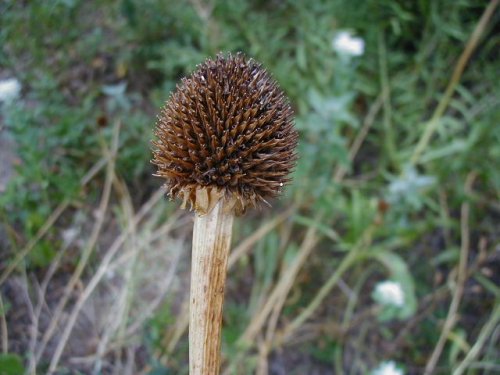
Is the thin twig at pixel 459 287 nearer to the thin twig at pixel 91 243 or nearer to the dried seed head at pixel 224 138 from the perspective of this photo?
the dried seed head at pixel 224 138

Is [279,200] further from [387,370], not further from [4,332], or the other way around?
[4,332]

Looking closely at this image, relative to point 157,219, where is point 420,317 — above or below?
below

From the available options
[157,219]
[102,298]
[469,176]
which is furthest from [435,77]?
[102,298]

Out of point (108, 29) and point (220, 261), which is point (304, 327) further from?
point (108, 29)

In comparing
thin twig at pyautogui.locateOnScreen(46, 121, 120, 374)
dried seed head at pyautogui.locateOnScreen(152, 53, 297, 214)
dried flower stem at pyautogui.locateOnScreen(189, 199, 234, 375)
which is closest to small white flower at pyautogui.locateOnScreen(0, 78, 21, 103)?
thin twig at pyautogui.locateOnScreen(46, 121, 120, 374)

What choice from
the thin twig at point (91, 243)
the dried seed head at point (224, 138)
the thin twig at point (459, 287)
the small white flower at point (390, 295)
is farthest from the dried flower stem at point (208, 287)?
the thin twig at point (459, 287)
